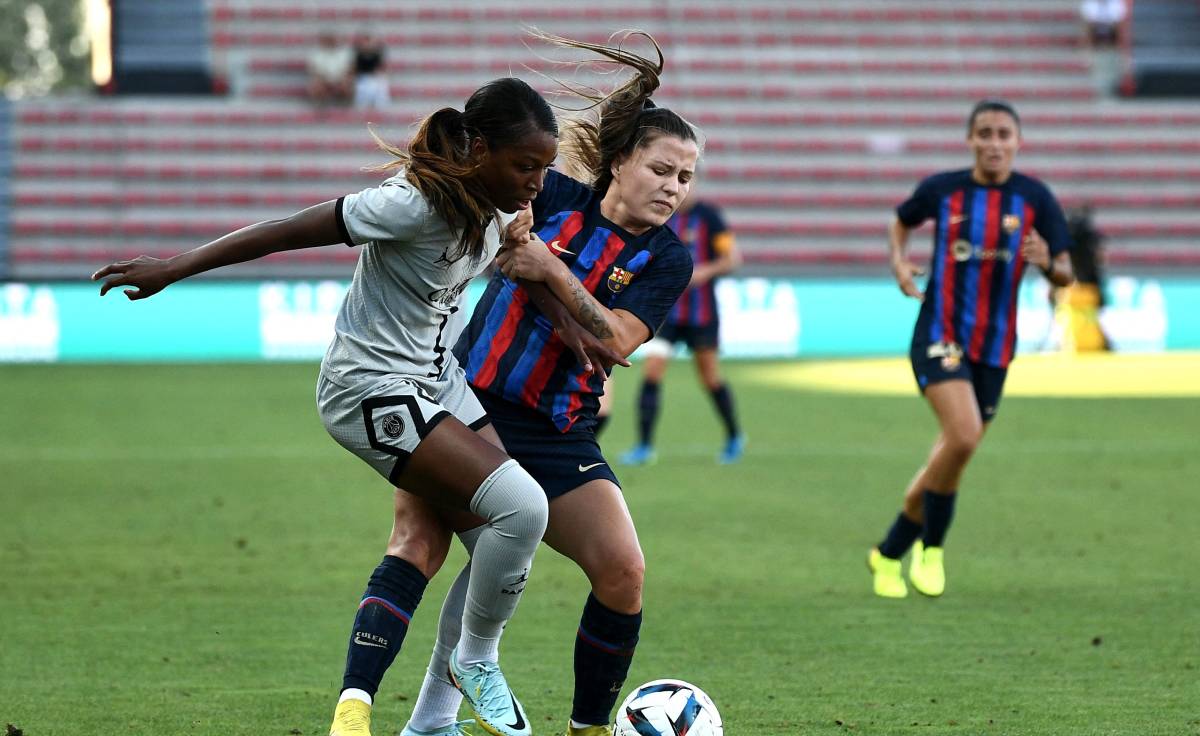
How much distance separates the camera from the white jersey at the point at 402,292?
390 centimetres

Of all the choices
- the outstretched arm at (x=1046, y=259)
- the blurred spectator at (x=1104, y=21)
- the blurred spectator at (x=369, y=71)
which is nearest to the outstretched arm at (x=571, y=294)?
the outstretched arm at (x=1046, y=259)

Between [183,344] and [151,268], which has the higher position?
[151,268]

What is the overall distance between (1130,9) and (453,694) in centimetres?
2732

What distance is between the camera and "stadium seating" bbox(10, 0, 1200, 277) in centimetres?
2425

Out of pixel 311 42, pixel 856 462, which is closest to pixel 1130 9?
pixel 311 42

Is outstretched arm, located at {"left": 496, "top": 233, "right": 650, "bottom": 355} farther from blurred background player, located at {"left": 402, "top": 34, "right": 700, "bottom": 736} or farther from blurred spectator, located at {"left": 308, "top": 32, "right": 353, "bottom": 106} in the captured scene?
blurred spectator, located at {"left": 308, "top": 32, "right": 353, "bottom": 106}

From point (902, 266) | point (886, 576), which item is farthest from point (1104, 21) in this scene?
point (886, 576)

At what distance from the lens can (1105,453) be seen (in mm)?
11438

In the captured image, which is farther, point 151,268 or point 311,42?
point 311,42

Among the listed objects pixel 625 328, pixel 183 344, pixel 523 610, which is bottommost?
pixel 183 344

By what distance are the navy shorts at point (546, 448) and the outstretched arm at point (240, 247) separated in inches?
32.0

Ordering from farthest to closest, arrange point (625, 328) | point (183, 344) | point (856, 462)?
point (183, 344), point (856, 462), point (625, 328)

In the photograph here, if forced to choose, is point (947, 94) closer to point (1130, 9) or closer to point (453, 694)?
point (1130, 9)

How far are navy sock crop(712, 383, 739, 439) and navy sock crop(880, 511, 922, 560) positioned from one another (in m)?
4.39
